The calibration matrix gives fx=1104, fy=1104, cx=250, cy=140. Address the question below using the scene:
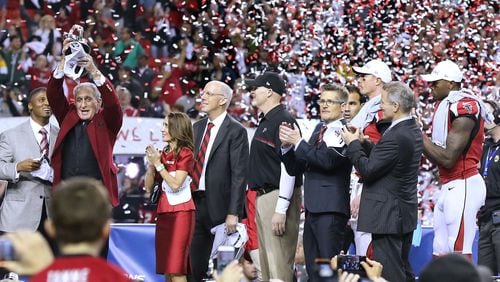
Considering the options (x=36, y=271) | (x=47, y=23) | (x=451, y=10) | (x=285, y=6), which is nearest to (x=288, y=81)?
(x=285, y=6)

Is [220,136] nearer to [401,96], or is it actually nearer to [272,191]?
[272,191]

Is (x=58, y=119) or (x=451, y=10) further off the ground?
(x=451, y=10)

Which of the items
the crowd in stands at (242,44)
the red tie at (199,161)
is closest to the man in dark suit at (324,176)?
the red tie at (199,161)

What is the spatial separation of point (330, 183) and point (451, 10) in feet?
20.7

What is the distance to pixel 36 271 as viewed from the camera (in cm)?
422

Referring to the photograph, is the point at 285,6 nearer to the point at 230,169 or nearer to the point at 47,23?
the point at 47,23

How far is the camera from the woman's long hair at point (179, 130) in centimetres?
948

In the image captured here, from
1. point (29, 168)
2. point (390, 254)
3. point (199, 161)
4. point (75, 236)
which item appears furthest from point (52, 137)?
point (75, 236)

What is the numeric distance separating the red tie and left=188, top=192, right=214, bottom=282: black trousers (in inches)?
4.5

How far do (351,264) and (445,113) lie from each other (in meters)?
2.77

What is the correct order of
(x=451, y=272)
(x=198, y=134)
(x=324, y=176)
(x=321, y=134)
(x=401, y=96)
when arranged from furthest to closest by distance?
(x=198, y=134), (x=321, y=134), (x=324, y=176), (x=401, y=96), (x=451, y=272)

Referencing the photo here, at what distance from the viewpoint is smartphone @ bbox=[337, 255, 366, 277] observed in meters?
7.17

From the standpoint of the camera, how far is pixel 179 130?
374 inches

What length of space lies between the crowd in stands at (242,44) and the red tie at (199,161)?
179 inches
